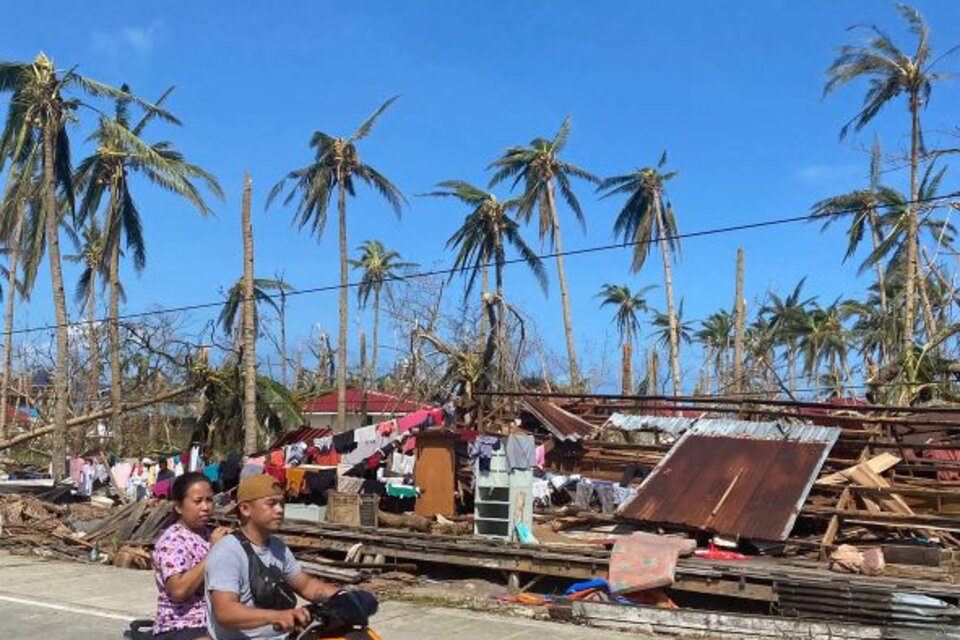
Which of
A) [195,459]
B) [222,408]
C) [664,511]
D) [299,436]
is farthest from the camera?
[222,408]

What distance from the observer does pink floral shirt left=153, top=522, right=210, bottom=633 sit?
4559 millimetres

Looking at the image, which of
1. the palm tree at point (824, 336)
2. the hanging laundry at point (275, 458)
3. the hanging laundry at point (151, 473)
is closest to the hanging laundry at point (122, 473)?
the hanging laundry at point (151, 473)

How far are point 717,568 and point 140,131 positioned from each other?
25.1 metres

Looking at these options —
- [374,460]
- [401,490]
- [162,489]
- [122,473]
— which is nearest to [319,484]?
[374,460]

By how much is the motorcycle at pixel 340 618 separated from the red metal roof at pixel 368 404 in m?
21.8

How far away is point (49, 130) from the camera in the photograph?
22.3m

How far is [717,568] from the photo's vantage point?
11.1 m

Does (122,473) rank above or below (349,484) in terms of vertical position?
above

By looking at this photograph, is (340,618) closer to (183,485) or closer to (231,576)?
(231,576)

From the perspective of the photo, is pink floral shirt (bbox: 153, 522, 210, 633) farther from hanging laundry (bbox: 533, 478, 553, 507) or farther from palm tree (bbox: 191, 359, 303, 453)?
palm tree (bbox: 191, 359, 303, 453)

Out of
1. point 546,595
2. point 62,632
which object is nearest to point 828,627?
point 546,595

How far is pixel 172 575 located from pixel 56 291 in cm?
2070

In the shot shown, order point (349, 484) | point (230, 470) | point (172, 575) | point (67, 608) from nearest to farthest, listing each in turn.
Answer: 1. point (172, 575)
2. point (67, 608)
3. point (349, 484)
4. point (230, 470)

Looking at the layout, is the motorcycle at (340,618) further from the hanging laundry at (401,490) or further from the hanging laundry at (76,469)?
the hanging laundry at (76,469)
